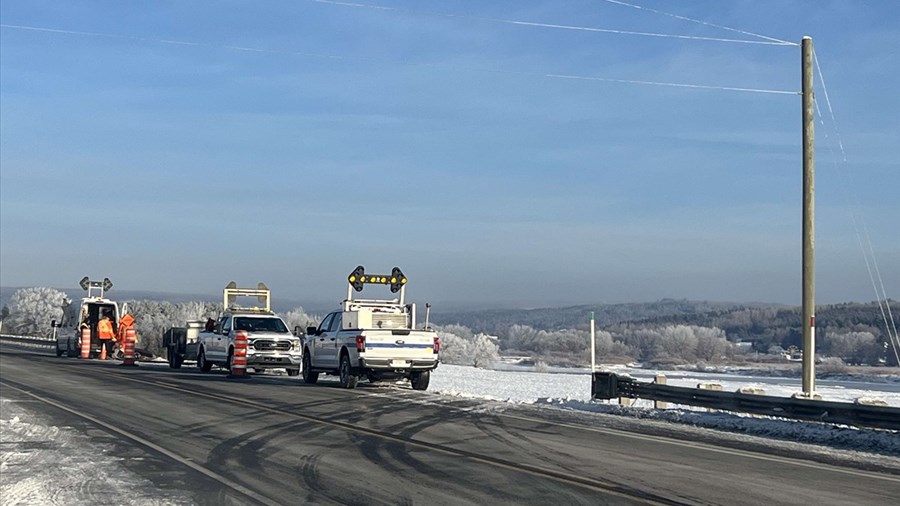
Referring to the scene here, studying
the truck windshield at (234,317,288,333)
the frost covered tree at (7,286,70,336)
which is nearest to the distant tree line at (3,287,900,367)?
the frost covered tree at (7,286,70,336)

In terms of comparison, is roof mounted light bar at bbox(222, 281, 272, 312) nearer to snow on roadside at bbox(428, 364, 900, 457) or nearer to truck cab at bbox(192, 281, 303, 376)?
truck cab at bbox(192, 281, 303, 376)

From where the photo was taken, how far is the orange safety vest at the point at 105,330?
44.6 m

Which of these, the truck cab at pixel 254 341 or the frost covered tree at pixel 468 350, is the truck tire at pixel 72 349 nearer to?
the truck cab at pixel 254 341

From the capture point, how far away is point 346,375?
26.5 m

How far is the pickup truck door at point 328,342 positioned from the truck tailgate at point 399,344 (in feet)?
6.45

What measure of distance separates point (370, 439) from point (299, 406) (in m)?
6.24

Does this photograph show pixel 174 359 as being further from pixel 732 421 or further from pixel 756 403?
pixel 756 403

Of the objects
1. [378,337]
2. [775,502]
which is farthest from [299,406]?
[775,502]

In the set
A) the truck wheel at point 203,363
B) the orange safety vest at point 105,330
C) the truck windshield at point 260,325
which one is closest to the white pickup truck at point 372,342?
the truck windshield at point 260,325

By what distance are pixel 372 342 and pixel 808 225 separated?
1126cm

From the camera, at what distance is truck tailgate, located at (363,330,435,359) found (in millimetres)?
25578

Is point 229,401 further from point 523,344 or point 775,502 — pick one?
point 523,344

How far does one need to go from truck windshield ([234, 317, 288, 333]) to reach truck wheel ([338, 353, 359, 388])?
253 inches

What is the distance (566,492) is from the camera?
10.4 metres
